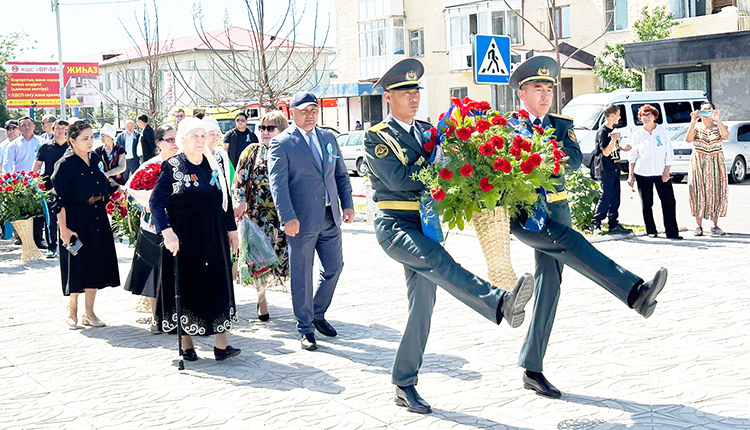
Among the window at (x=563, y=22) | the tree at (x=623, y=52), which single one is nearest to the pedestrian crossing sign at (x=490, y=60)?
the tree at (x=623, y=52)

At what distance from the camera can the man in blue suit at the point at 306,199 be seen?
277 inches

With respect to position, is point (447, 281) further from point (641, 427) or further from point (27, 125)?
point (27, 125)

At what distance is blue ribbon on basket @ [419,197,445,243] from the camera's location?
201 inches

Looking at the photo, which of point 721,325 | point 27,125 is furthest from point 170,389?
point 27,125

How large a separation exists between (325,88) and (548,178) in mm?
42851

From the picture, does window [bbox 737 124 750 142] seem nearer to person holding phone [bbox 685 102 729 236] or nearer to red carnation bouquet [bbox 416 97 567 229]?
person holding phone [bbox 685 102 729 236]

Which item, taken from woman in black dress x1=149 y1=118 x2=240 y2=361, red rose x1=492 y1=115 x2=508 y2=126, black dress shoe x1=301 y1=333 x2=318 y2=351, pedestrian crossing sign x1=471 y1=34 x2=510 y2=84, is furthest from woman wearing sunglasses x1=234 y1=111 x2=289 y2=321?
pedestrian crossing sign x1=471 y1=34 x2=510 y2=84

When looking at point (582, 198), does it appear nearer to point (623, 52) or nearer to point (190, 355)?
point (190, 355)

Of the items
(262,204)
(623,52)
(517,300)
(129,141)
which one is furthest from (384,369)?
(623,52)

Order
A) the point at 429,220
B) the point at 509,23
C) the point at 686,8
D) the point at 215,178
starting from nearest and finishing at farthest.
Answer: the point at 429,220 → the point at 215,178 → the point at 686,8 → the point at 509,23

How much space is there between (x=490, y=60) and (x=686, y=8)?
26.6m

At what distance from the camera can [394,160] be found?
5.19 metres

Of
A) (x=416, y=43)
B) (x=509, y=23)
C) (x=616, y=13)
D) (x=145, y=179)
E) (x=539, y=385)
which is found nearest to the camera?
(x=539, y=385)

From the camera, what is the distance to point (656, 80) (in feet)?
104
